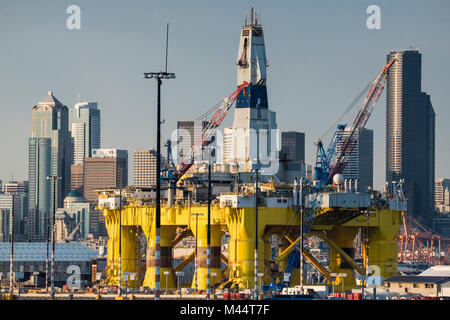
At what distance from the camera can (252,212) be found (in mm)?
146875

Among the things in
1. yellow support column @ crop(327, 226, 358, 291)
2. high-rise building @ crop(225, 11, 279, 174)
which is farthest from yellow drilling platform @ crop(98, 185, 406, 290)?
high-rise building @ crop(225, 11, 279, 174)

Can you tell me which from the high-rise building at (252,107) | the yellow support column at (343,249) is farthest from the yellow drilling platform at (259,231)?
the high-rise building at (252,107)

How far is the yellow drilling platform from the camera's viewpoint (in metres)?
147

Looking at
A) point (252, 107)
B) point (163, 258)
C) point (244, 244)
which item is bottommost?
point (163, 258)

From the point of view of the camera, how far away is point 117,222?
557 ft

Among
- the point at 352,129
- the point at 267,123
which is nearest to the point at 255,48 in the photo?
the point at 267,123

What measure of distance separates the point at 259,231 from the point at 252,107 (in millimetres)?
26177

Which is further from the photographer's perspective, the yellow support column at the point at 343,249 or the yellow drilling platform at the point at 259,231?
the yellow support column at the point at 343,249

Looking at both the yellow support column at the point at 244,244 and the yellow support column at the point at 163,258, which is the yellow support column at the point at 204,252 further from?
the yellow support column at the point at 163,258

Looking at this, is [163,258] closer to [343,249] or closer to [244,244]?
[244,244]

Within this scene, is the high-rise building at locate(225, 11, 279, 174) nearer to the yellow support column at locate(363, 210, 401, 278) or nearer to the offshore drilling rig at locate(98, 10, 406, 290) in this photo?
the offshore drilling rig at locate(98, 10, 406, 290)

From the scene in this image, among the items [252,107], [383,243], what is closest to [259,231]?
[383,243]

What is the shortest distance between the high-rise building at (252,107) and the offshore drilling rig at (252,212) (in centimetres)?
15

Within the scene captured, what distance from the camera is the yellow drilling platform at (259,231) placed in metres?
147
